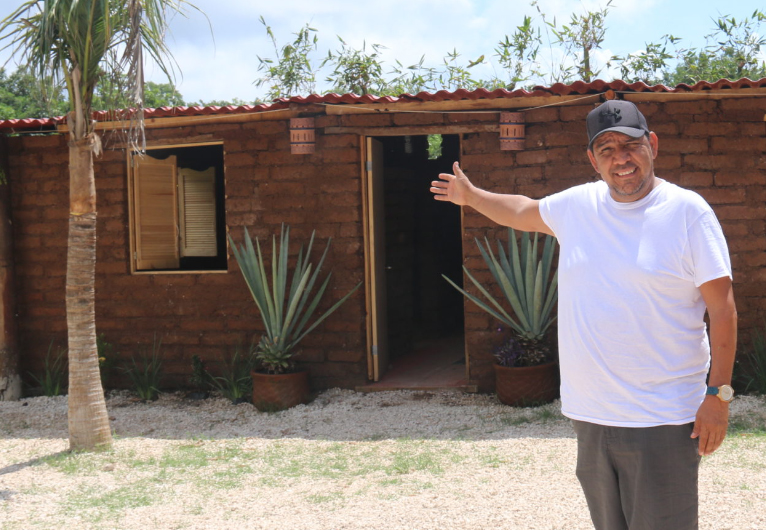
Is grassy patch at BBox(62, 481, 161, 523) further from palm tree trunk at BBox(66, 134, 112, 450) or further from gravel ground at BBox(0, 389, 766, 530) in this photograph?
palm tree trunk at BBox(66, 134, 112, 450)

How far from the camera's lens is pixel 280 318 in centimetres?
595

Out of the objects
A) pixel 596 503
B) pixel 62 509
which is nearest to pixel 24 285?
pixel 62 509

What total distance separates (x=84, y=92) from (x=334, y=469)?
2.81 metres

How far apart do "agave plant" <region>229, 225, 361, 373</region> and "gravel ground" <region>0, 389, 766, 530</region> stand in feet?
1.59

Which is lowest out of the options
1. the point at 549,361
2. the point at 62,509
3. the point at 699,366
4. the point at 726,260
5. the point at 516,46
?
the point at 62,509

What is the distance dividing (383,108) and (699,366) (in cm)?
435

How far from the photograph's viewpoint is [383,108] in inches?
233

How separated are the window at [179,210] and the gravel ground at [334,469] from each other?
59.9 inches

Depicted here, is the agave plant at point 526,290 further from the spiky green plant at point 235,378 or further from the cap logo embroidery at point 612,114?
the cap logo embroidery at point 612,114

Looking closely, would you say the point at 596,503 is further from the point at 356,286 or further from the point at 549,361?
the point at 356,286

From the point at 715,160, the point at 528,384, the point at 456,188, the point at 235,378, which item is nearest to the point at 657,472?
the point at 456,188

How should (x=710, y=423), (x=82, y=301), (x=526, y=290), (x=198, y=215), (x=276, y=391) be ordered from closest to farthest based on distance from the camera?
1. (x=710, y=423)
2. (x=82, y=301)
3. (x=526, y=290)
4. (x=276, y=391)
5. (x=198, y=215)

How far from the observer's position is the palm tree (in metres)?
4.51

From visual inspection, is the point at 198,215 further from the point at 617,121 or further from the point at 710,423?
the point at 710,423
